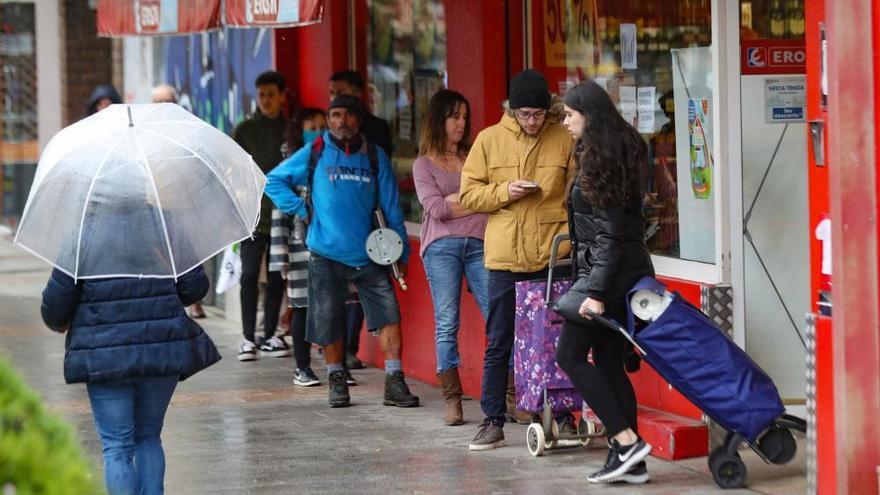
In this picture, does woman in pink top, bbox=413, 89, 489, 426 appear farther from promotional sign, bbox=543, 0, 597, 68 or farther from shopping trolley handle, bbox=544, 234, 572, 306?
shopping trolley handle, bbox=544, 234, 572, 306

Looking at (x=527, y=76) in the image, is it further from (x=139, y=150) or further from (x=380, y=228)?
(x=139, y=150)

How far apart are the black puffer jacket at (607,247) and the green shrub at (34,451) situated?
3.92m

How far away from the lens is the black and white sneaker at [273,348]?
37.0ft

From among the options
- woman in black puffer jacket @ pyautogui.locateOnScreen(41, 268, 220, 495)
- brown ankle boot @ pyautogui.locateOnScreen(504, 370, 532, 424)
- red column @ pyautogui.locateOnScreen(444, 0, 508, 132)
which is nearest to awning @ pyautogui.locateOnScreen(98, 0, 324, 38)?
red column @ pyautogui.locateOnScreen(444, 0, 508, 132)

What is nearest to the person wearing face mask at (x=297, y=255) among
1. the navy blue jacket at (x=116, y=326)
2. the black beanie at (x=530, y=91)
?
the black beanie at (x=530, y=91)

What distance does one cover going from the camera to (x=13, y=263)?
720 inches

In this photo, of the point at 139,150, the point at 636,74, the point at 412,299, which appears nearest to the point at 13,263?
the point at 412,299

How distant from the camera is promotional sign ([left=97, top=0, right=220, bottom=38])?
10.3 m

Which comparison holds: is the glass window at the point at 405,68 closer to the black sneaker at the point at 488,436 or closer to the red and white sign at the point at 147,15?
the red and white sign at the point at 147,15

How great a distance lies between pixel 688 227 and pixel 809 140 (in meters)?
1.64

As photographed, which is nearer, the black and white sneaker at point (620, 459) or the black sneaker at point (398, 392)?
the black and white sneaker at point (620, 459)

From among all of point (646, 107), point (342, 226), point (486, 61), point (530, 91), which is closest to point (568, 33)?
point (486, 61)

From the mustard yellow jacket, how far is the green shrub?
4782mm

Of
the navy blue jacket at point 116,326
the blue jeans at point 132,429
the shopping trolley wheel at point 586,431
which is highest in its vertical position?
the navy blue jacket at point 116,326
